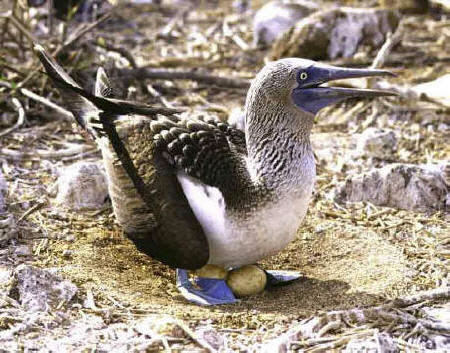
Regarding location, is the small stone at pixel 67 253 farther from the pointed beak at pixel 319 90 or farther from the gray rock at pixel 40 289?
the pointed beak at pixel 319 90

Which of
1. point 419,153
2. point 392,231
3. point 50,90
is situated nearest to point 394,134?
point 419,153

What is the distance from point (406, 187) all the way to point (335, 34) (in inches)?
134

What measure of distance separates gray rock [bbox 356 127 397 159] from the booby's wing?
2.06 m

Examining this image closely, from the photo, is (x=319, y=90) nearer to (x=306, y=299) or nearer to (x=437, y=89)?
(x=306, y=299)

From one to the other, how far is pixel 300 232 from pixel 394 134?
148 centimetres

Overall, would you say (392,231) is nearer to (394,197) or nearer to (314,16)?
(394,197)

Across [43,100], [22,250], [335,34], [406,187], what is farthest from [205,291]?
[335,34]

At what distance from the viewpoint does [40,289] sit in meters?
3.94

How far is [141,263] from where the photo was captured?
4695mm

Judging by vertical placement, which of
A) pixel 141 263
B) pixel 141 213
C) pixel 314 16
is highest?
pixel 314 16

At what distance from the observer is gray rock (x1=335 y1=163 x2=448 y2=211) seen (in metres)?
5.22

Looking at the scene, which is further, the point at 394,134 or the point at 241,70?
the point at 241,70

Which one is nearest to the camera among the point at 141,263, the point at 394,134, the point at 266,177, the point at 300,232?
the point at 266,177

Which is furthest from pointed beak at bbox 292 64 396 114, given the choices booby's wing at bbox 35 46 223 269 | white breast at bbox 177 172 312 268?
booby's wing at bbox 35 46 223 269
